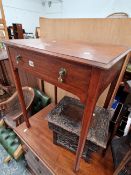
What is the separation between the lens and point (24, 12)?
5.01 m

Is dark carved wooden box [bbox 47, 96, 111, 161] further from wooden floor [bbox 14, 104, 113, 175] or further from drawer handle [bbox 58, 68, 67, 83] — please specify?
drawer handle [bbox 58, 68, 67, 83]

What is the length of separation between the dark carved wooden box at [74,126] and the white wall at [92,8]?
297cm

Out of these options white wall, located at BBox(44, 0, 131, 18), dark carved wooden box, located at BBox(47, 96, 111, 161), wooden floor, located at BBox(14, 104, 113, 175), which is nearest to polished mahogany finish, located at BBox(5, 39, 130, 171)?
dark carved wooden box, located at BBox(47, 96, 111, 161)

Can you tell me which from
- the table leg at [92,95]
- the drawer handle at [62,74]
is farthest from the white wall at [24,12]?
the table leg at [92,95]

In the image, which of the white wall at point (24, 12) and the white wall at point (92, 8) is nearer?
the white wall at point (92, 8)

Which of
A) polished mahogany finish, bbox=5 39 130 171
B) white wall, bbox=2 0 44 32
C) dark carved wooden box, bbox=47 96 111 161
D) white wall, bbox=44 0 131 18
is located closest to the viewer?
polished mahogany finish, bbox=5 39 130 171

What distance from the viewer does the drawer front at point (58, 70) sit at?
375 mm

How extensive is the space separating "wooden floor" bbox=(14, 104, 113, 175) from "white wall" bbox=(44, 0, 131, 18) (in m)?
3.17

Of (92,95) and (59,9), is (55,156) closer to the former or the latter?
(92,95)

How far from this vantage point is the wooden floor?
693 millimetres

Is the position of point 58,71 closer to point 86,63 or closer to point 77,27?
point 86,63

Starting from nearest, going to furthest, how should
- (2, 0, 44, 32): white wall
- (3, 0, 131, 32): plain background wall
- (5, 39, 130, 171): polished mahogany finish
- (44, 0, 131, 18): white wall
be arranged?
(5, 39, 130, 171): polished mahogany finish → (44, 0, 131, 18): white wall → (3, 0, 131, 32): plain background wall → (2, 0, 44, 32): white wall

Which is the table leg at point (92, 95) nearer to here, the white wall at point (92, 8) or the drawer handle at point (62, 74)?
the drawer handle at point (62, 74)

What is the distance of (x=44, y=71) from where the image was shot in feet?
1.61
